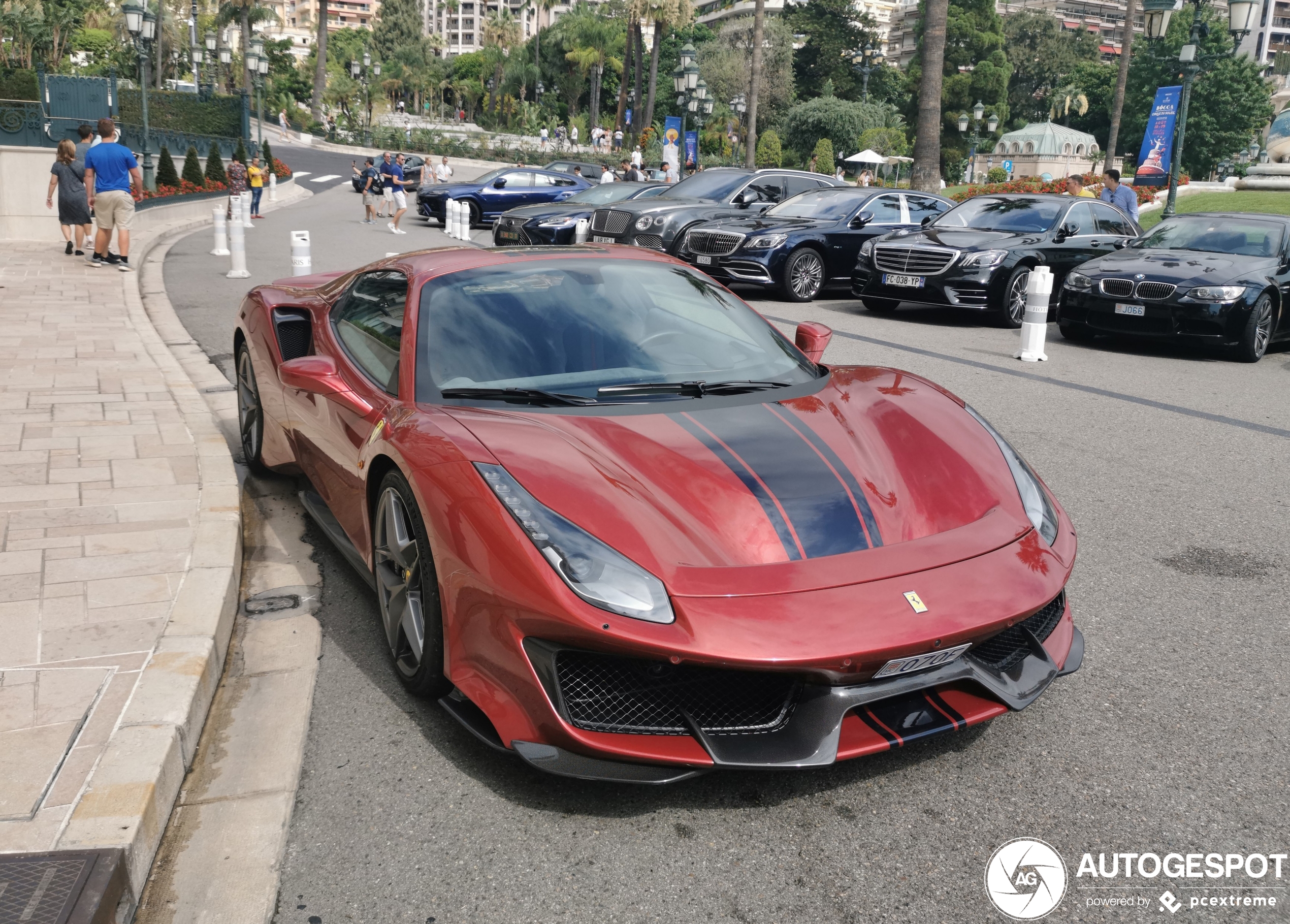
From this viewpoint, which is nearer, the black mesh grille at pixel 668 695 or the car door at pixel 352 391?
the black mesh grille at pixel 668 695

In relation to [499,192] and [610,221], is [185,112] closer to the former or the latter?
[499,192]

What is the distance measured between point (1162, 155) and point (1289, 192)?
21.0 feet

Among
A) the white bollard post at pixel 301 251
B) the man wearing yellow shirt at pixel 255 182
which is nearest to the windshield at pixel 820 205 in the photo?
the white bollard post at pixel 301 251

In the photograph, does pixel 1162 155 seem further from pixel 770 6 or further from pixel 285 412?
pixel 770 6

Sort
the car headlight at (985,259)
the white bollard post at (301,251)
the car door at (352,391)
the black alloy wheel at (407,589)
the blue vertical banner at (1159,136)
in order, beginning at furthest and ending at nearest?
1. the blue vertical banner at (1159,136)
2. the car headlight at (985,259)
3. the white bollard post at (301,251)
4. the car door at (352,391)
5. the black alloy wheel at (407,589)

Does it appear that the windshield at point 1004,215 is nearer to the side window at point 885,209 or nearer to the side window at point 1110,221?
the side window at point 1110,221

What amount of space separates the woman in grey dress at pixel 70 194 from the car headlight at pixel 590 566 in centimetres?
1482

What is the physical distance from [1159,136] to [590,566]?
1289 inches

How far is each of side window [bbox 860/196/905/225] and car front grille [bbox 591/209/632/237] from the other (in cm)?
364

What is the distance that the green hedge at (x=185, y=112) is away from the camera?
29.3 metres

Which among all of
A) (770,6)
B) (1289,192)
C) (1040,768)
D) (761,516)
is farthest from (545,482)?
(770,6)

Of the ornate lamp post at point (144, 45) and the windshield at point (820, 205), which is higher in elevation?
the ornate lamp post at point (144, 45)

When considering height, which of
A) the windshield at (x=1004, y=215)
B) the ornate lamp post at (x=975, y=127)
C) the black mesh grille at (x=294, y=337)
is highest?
the ornate lamp post at (x=975, y=127)

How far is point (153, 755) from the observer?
2902 mm
